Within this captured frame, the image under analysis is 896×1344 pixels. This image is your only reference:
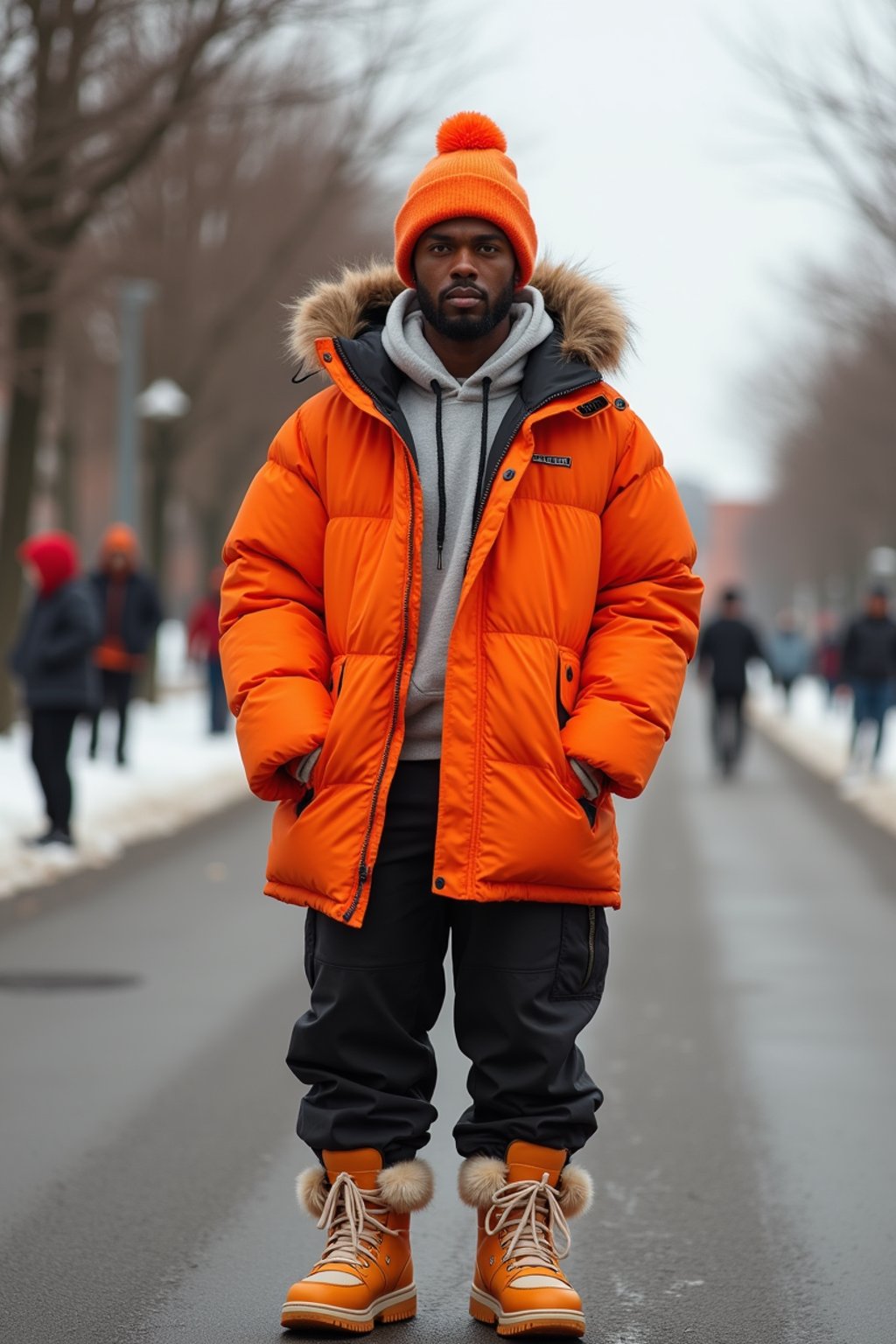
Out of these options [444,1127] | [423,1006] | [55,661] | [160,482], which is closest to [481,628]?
[423,1006]

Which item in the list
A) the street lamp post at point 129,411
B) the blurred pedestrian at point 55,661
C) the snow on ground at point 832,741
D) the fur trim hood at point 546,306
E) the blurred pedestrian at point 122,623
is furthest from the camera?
the street lamp post at point 129,411

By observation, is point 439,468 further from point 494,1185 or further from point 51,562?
point 51,562

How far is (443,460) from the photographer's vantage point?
3.91 m

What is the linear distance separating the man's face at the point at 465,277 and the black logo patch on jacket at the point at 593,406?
218mm

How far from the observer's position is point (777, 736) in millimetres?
31766

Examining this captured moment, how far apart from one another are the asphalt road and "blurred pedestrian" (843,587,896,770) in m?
9.13

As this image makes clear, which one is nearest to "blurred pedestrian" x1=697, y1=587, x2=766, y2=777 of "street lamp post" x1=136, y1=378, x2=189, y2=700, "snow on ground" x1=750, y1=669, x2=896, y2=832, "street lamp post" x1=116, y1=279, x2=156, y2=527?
"snow on ground" x1=750, y1=669, x2=896, y2=832

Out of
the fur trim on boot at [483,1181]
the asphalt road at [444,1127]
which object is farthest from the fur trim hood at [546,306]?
the asphalt road at [444,1127]

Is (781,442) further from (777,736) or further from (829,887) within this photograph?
(829,887)

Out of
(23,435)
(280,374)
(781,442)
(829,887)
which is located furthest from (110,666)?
(781,442)

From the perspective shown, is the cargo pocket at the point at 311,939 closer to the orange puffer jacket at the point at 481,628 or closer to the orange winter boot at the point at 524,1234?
the orange puffer jacket at the point at 481,628

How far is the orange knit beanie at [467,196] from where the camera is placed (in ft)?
12.7

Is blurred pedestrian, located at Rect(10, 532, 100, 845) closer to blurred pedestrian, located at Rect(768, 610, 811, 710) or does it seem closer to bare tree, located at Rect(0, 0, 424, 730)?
bare tree, located at Rect(0, 0, 424, 730)

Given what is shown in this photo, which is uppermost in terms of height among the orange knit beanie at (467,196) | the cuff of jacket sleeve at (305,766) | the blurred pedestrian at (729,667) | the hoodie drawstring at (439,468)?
the orange knit beanie at (467,196)
